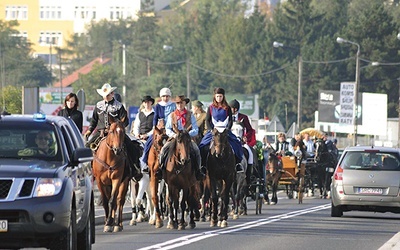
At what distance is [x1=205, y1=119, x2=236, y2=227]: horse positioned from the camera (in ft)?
82.7

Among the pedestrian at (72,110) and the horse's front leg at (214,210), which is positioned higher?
the pedestrian at (72,110)

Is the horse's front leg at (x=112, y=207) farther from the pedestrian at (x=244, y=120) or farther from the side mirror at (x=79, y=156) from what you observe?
the side mirror at (x=79, y=156)

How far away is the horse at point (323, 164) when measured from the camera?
4559 cm

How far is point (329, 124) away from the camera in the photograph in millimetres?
107125

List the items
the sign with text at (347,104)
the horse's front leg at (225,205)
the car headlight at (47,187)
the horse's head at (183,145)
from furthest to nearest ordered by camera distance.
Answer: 1. the sign with text at (347,104)
2. the horse's front leg at (225,205)
3. the horse's head at (183,145)
4. the car headlight at (47,187)

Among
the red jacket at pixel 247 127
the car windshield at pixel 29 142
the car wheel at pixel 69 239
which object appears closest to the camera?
the car wheel at pixel 69 239

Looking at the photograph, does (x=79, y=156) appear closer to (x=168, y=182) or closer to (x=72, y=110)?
(x=72, y=110)

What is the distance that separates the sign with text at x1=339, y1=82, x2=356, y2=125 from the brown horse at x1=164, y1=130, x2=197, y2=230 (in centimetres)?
6181

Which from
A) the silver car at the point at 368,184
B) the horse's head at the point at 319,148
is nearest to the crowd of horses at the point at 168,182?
the silver car at the point at 368,184

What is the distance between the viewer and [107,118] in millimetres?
23938

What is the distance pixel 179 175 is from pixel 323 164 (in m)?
21.3

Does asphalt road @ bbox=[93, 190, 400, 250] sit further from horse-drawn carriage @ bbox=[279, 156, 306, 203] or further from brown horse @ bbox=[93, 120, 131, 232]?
horse-drawn carriage @ bbox=[279, 156, 306, 203]

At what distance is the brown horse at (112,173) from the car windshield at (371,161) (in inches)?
293

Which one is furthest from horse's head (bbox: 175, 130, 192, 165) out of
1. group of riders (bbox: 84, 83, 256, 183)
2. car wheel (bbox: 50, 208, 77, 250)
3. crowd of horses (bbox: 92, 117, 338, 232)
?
car wheel (bbox: 50, 208, 77, 250)
